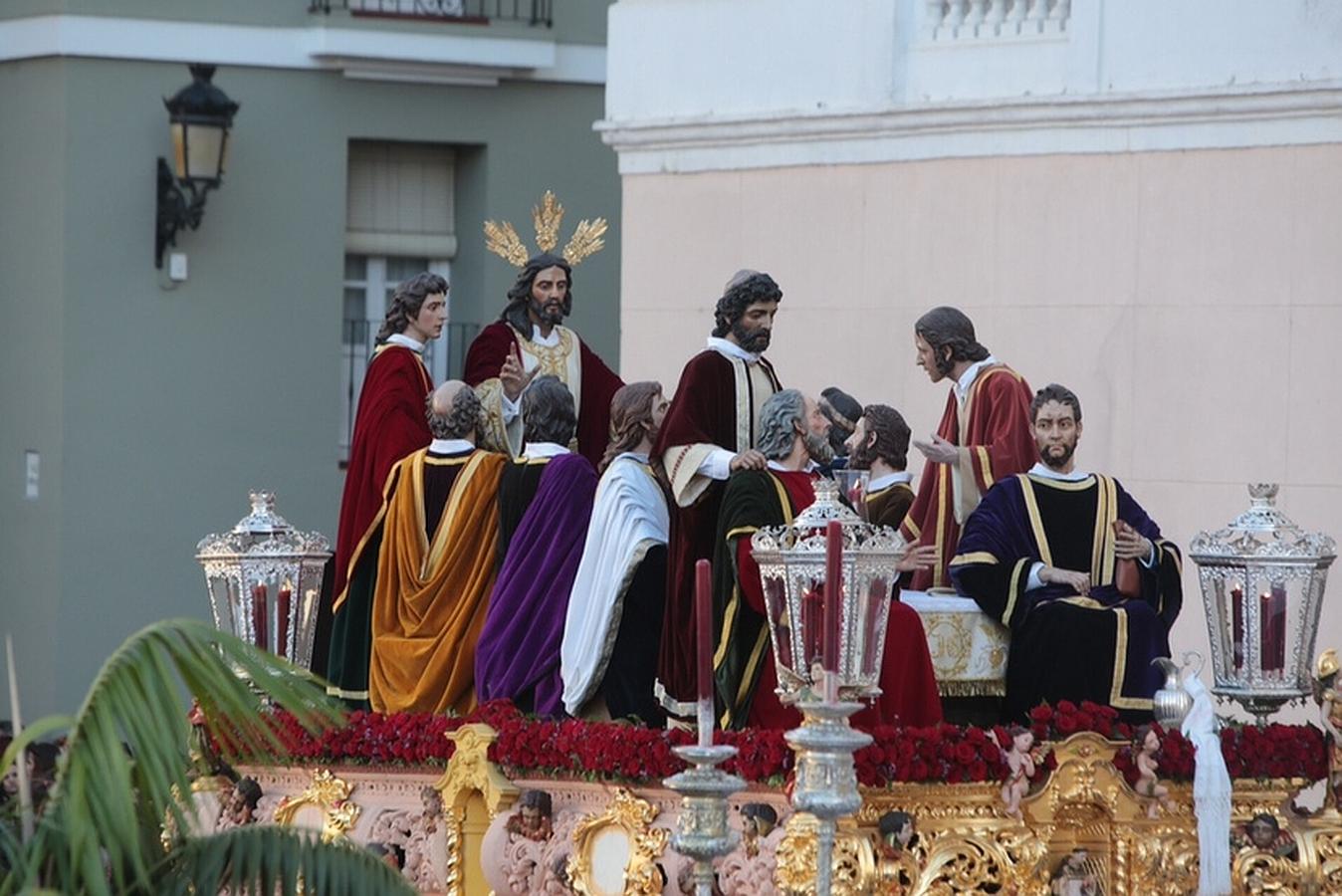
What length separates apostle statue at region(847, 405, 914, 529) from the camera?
1122 centimetres

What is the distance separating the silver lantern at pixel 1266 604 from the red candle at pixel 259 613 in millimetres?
3161

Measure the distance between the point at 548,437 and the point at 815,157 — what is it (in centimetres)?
456

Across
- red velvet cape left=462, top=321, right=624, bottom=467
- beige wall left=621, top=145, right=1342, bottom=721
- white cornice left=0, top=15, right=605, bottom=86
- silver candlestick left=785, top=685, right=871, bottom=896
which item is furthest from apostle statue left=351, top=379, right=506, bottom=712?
white cornice left=0, top=15, right=605, bottom=86

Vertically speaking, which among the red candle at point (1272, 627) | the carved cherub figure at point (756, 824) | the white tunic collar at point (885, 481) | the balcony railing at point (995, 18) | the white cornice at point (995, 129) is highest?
the balcony railing at point (995, 18)

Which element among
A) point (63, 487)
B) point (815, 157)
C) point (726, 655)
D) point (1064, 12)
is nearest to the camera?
point (726, 655)

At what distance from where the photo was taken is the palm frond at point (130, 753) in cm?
665

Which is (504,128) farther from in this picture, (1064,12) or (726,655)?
(726,655)

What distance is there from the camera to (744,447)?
10.6m

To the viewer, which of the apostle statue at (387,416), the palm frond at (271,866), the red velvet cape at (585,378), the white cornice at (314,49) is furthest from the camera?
the white cornice at (314,49)

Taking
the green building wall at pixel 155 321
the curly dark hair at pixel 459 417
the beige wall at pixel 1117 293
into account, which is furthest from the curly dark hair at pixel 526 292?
the green building wall at pixel 155 321

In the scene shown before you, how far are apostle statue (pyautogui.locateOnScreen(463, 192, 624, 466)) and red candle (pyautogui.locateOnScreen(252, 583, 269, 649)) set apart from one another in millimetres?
939

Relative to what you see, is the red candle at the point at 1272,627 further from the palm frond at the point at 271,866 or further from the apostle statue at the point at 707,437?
the palm frond at the point at 271,866

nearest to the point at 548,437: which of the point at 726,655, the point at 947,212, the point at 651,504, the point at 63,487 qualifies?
the point at 651,504

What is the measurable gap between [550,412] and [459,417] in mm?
419
